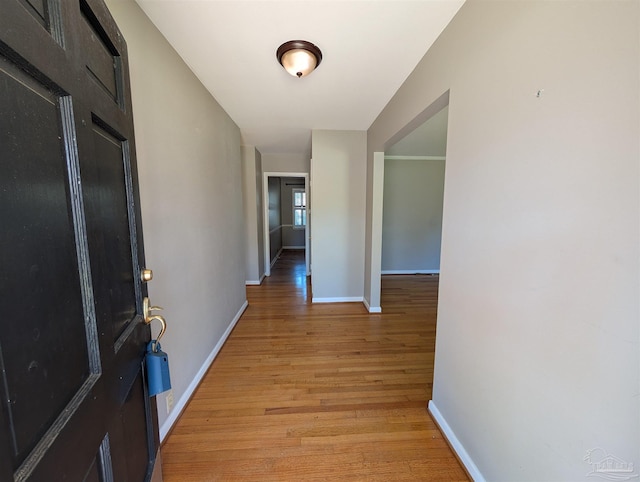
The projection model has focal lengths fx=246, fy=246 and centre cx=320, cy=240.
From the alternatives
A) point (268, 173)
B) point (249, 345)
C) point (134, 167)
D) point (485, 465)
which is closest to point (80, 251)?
point (134, 167)

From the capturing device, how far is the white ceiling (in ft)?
4.19

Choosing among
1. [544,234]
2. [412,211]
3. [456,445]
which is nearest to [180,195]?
[544,234]

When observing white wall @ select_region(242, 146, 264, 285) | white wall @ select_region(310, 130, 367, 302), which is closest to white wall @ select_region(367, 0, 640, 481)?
white wall @ select_region(310, 130, 367, 302)

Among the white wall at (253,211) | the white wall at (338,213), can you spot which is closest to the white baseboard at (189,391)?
the white wall at (338,213)

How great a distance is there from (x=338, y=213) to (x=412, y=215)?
2422 mm

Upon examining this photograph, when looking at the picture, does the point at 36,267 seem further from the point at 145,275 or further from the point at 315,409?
the point at 315,409

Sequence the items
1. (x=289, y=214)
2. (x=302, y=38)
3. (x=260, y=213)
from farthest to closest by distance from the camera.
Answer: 1. (x=289, y=214)
2. (x=260, y=213)
3. (x=302, y=38)

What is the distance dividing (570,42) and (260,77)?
182 centimetres

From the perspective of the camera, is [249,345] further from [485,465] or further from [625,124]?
[625,124]

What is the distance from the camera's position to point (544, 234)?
33.5 inches

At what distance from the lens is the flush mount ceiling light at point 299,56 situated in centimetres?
150

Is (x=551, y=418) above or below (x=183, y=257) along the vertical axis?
below

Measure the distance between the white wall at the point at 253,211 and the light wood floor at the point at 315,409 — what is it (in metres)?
1.53

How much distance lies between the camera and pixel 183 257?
169 cm
